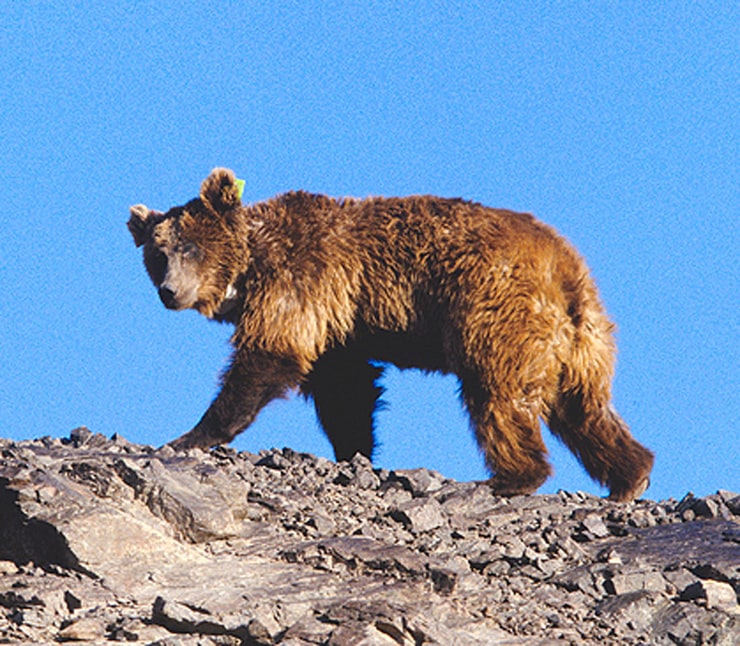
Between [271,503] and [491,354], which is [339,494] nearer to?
[271,503]

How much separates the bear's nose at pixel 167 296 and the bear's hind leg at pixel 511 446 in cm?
317

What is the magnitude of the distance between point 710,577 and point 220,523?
326 cm

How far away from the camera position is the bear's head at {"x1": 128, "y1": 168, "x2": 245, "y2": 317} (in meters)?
11.0

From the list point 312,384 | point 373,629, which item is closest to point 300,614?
point 373,629

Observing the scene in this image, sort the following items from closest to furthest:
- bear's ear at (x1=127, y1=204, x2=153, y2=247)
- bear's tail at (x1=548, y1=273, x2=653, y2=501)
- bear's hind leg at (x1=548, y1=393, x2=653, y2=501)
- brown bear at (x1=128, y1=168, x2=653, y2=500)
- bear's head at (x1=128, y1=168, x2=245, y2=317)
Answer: brown bear at (x1=128, y1=168, x2=653, y2=500)
bear's tail at (x1=548, y1=273, x2=653, y2=501)
bear's hind leg at (x1=548, y1=393, x2=653, y2=501)
bear's head at (x1=128, y1=168, x2=245, y2=317)
bear's ear at (x1=127, y1=204, x2=153, y2=247)

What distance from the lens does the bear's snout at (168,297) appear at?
11078 mm

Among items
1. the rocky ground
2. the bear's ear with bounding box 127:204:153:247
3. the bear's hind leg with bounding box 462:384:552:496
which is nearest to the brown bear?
the bear's hind leg with bounding box 462:384:552:496

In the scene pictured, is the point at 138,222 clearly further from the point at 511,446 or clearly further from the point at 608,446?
the point at 608,446

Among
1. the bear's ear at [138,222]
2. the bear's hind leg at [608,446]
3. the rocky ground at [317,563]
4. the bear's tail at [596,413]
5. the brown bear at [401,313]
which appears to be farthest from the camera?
the bear's ear at [138,222]

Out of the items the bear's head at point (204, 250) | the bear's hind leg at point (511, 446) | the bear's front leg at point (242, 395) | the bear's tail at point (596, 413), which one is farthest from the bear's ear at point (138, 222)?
the bear's tail at point (596, 413)

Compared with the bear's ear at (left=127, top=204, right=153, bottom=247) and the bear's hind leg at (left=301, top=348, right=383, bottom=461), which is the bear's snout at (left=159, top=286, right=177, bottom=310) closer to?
the bear's ear at (left=127, top=204, right=153, bottom=247)

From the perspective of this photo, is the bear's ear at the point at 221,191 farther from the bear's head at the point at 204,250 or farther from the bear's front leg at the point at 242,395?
the bear's front leg at the point at 242,395

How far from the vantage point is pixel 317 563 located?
7434 millimetres

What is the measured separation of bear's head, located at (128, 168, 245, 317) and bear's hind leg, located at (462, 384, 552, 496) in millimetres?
2796
